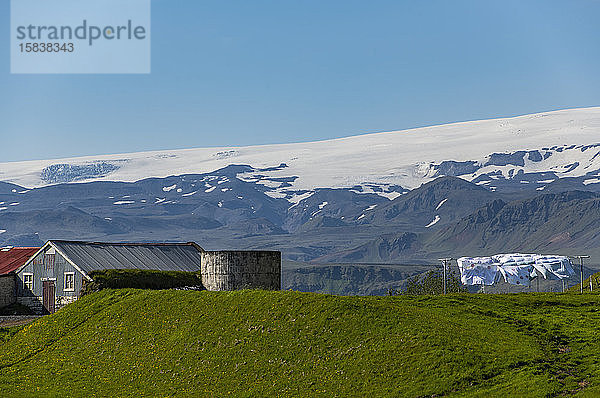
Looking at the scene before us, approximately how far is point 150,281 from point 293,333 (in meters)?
28.1

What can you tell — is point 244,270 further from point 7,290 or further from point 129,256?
point 7,290

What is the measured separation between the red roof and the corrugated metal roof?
752 centimetres

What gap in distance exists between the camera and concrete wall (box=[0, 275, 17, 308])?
90.5m

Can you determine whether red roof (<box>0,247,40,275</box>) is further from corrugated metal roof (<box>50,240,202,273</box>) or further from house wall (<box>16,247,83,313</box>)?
corrugated metal roof (<box>50,240,202,273</box>)

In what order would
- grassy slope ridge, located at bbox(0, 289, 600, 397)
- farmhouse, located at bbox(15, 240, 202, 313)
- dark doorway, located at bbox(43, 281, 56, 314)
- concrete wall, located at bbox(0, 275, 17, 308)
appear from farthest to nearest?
concrete wall, located at bbox(0, 275, 17, 308), dark doorway, located at bbox(43, 281, 56, 314), farmhouse, located at bbox(15, 240, 202, 313), grassy slope ridge, located at bbox(0, 289, 600, 397)

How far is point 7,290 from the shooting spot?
91.2 m

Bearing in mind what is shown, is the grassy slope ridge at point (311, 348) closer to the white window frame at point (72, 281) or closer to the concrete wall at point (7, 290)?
the white window frame at point (72, 281)

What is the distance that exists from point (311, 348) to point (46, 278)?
1990 inches

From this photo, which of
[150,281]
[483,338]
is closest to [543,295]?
[483,338]

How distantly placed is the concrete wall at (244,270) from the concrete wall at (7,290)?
3348 centimetres

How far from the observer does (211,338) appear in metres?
52.1

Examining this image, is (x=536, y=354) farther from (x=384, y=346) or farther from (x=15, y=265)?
(x=15, y=265)

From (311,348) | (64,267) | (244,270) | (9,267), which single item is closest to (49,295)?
(64,267)

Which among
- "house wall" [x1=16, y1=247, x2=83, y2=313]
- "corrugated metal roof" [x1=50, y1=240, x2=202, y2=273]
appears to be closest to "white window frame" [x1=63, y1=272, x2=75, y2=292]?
"house wall" [x1=16, y1=247, x2=83, y2=313]
